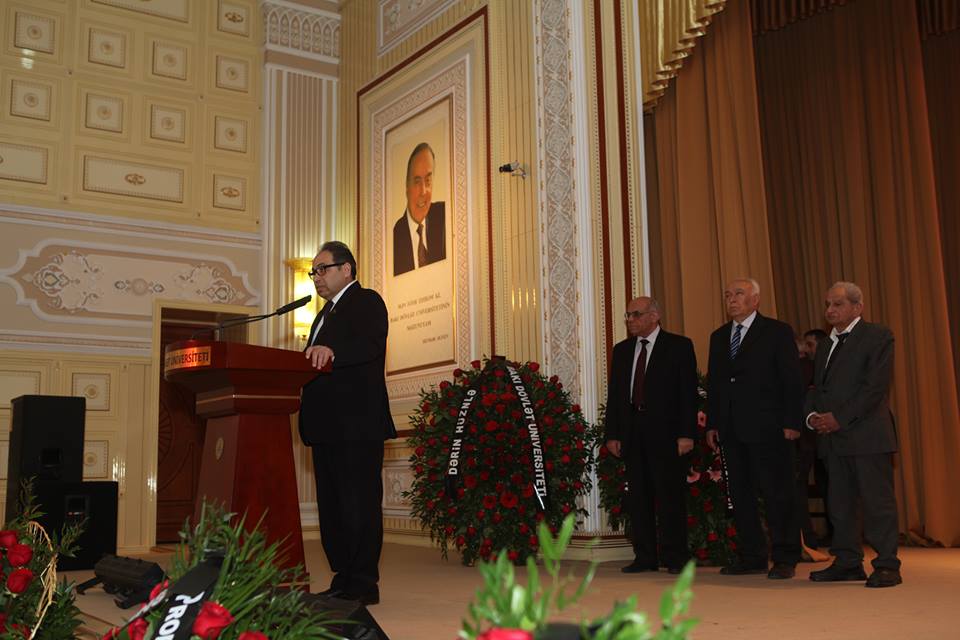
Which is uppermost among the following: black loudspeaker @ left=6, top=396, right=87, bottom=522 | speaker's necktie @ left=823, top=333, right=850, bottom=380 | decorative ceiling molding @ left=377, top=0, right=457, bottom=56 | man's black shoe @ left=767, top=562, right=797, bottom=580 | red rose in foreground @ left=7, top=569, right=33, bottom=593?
decorative ceiling molding @ left=377, top=0, right=457, bottom=56

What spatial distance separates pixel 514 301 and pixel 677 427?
2023 millimetres

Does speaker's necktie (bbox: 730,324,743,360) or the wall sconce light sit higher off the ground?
the wall sconce light

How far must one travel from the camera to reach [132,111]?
27.7 feet

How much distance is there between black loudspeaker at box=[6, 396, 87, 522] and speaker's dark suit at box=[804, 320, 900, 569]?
460 cm

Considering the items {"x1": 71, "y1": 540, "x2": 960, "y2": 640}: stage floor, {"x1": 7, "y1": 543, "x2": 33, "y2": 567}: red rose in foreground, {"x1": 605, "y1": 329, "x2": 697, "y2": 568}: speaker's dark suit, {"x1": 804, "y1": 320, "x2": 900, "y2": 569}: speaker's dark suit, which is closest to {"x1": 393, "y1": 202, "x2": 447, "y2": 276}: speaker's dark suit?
{"x1": 605, "y1": 329, "x2": 697, "y2": 568}: speaker's dark suit

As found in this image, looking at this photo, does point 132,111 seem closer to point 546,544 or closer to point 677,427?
point 677,427

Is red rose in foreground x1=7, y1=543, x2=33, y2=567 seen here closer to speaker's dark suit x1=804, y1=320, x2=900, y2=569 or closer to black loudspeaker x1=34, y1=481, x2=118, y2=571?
speaker's dark suit x1=804, y1=320, x2=900, y2=569

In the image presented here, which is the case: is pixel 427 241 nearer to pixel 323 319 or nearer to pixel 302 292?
pixel 302 292

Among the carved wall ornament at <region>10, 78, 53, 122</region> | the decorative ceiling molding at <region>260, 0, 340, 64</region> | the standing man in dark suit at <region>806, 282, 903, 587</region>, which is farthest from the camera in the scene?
the decorative ceiling molding at <region>260, 0, 340, 64</region>

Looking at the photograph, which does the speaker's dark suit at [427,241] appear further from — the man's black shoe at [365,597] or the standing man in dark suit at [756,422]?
the man's black shoe at [365,597]

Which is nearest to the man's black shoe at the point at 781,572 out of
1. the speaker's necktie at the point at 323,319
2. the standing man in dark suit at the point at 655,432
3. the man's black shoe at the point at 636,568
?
the standing man in dark suit at the point at 655,432

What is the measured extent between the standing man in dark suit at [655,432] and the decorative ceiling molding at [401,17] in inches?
152

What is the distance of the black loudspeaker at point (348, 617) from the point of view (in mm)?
2311

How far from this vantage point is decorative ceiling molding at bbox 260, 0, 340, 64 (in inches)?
358
